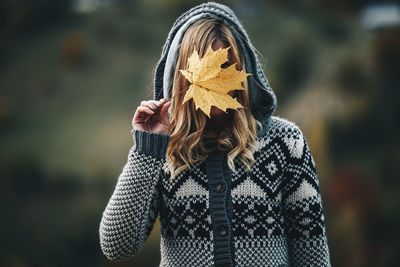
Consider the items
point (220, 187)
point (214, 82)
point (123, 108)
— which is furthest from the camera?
point (123, 108)

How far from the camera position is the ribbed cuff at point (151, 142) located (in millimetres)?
1210

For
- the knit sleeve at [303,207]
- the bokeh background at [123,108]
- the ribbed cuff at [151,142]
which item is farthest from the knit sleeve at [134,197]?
the bokeh background at [123,108]

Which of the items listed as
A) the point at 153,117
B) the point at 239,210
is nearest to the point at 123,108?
the point at 153,117

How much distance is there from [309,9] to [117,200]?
540 cm

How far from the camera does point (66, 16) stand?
18.6ft

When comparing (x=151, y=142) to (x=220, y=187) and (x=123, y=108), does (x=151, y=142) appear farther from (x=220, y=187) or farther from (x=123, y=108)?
(x=123, y=108)

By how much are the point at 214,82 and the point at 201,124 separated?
0.20 meters

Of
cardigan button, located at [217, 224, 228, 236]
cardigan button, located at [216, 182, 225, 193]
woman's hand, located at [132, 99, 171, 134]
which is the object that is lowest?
cardigan button, located at [217, 224, 228, 236]

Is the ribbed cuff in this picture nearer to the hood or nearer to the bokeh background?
the hood

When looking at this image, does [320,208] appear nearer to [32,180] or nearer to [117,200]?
[117,200]

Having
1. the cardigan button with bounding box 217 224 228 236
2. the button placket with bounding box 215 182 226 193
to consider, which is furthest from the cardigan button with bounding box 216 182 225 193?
the cardigan button with bounding box 217 224 228 236

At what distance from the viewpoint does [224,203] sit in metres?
1.23

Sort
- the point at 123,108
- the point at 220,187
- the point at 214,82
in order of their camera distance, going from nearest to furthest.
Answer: the point at 214,82 < the point at 220,187 < the point at 123,108

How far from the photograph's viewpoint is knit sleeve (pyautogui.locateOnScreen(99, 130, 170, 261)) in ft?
3.94
